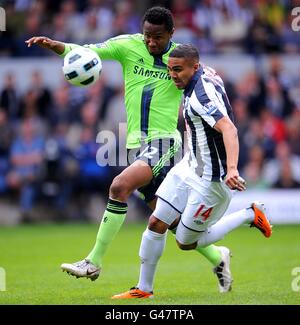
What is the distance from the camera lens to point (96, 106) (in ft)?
57.0

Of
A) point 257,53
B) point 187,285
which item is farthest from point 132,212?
point 187,285

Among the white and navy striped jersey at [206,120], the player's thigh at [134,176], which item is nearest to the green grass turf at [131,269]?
the player's thigh at [134,176]

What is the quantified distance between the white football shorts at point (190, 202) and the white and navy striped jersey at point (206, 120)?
111 millimetres

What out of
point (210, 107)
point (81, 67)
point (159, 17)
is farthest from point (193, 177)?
point (159, 17)

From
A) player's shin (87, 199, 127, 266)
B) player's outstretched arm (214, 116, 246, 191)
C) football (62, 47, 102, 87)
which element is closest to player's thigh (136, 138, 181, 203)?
player's shin (87, 199, 127, 266)

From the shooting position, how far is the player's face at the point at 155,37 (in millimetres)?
8797

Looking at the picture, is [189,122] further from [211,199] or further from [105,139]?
[105,139]

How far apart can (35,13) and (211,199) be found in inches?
445

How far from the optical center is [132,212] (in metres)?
17.7

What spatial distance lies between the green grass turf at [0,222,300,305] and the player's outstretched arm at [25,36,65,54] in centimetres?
246

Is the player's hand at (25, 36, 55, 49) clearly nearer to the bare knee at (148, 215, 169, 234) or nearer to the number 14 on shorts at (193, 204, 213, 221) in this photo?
the bare knee at (148, 215, 169, 234)

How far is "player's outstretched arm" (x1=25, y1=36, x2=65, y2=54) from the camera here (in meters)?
8.55

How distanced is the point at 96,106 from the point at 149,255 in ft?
30.7

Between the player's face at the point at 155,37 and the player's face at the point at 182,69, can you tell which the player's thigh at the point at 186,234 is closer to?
A: the player's face at the point at 182,69
